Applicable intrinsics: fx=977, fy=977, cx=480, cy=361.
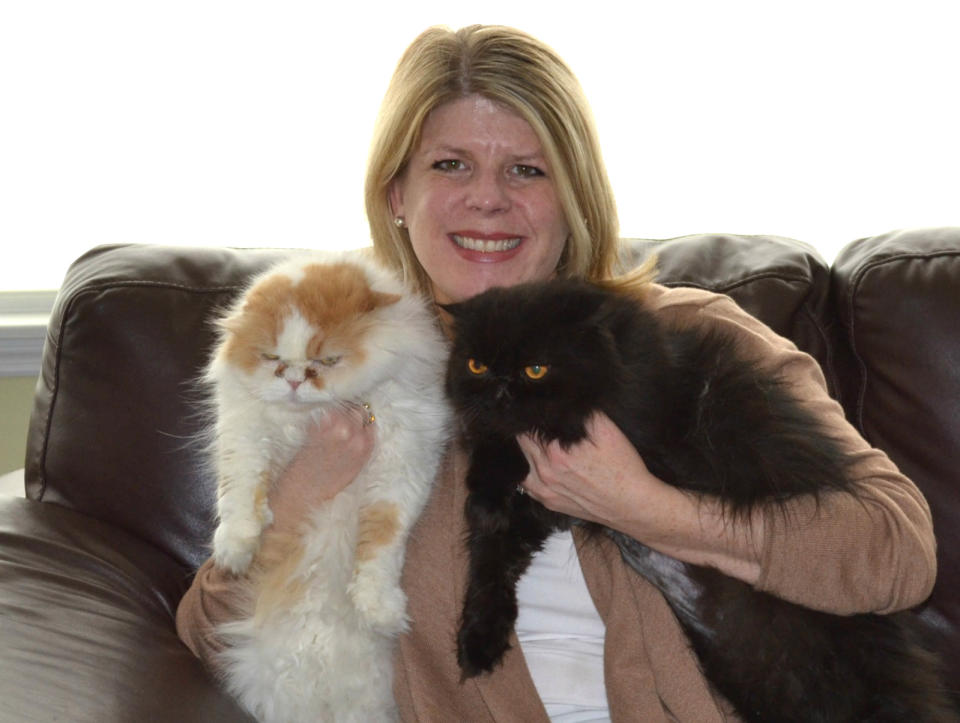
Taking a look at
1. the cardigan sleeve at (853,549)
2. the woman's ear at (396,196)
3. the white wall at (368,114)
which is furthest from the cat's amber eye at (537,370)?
the white wall at (368,114)

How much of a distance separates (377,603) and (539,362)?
470mm

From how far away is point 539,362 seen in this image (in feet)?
5.02

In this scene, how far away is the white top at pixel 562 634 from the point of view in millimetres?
1643

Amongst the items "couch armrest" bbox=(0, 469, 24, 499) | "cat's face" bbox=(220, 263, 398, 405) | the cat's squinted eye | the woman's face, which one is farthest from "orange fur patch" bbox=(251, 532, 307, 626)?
"couch armrest" bbox=(0, 469, 24, 499)

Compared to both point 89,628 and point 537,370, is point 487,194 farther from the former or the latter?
point 89,628

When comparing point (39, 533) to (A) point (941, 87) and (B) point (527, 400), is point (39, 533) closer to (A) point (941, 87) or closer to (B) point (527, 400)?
(B) point (527, 400)

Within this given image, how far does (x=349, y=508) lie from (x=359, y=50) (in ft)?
5.29

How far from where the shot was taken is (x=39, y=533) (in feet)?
5.94

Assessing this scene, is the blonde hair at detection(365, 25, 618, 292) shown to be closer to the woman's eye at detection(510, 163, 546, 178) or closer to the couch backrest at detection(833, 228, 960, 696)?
the woman's eye at detection(510, 163, 546, 178)

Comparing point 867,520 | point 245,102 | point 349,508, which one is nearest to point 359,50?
point 245,102

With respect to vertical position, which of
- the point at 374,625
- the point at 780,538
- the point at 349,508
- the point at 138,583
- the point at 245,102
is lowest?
the point at 138,583

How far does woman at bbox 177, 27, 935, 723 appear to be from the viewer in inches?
58.6

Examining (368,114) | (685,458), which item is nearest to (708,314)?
(685,458)

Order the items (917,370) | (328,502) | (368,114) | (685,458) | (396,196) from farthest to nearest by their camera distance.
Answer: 1. (368,114)
2. (396,196)
3. (917,370)
4. (328,502)
5. (685,458)
